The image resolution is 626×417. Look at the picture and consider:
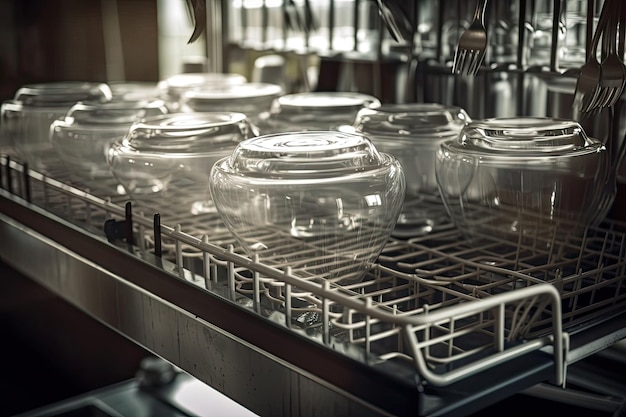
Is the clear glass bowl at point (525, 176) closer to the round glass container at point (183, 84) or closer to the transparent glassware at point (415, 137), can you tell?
the transparent glassware at point (415, 137)

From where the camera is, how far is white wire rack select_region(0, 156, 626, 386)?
418 mm

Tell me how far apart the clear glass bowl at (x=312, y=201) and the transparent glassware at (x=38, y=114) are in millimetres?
373

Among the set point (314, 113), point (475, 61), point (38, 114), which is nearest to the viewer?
point (475, 61)

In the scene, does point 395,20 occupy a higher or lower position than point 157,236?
higher

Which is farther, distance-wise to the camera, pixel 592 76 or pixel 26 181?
pixel 26 181

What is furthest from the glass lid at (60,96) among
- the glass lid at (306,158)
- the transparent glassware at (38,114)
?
the glass lid at (306,158)

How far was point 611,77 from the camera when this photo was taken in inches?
22.8

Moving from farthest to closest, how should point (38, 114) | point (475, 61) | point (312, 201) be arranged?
1. point (38, 114)
2. point (475, 61)
3. point (312, 201)

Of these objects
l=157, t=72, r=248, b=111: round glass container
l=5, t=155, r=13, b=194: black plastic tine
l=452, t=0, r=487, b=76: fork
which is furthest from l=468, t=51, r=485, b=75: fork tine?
l=5, t=155, r=13, b=194: black plastic tine

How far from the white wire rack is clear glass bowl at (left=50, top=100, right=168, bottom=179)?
0.13ft

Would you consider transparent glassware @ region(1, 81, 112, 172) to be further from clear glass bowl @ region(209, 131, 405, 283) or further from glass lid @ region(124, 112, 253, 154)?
clear glass bowl @ region(209, 131, 405, 283)

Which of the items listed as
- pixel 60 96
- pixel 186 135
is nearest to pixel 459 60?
pixel 186 135

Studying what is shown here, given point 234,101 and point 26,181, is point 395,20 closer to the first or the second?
point 234,101

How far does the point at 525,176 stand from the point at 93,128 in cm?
42
